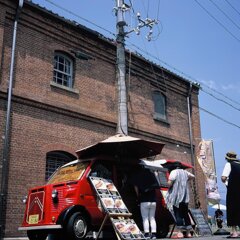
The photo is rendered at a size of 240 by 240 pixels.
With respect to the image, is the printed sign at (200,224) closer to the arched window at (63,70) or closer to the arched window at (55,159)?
the arched window at (55,159)

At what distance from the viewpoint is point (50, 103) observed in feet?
48.1

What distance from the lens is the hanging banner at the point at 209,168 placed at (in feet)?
66.3

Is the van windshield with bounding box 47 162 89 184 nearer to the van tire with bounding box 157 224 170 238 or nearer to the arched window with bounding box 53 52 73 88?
the van tire with bounding box 157 224 170 238

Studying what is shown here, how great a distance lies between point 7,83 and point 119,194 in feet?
21.7

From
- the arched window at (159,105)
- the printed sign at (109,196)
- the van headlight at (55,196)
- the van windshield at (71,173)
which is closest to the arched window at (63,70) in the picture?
the arched window at (159,105)

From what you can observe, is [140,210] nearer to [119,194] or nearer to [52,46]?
[119,194]

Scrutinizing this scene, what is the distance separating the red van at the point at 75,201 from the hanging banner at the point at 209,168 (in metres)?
10.9

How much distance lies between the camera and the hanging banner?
20.2 metres

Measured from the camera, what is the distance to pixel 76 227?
8.30 m

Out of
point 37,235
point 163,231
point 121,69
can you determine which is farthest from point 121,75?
point 37,235

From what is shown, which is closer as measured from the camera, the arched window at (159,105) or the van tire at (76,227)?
the van tire at (76,227)

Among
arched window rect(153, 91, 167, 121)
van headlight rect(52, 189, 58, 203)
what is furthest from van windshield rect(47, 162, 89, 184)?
arched window rect(153, 91, 167, 121)

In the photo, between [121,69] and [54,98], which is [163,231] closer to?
[121,69]

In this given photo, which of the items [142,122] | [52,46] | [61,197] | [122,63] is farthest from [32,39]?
[61,197]
